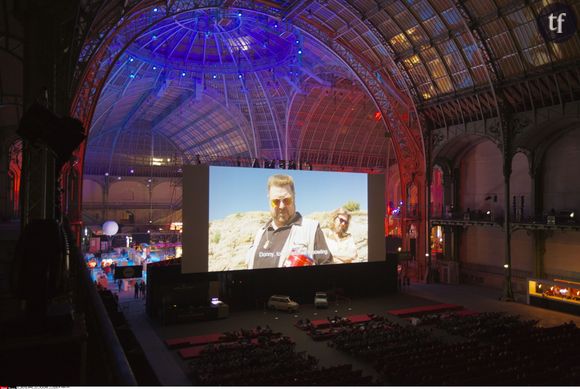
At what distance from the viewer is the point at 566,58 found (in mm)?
26703

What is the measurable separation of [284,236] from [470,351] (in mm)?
13702

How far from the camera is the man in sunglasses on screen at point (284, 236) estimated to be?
27875 millimetres

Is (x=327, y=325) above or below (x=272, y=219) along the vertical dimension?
below

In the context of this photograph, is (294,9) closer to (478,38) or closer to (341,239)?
(478,38)

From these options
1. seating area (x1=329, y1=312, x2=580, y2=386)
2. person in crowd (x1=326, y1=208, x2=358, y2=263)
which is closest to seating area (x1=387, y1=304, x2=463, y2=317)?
seating area (x1=329, y1=312, x2=580, y2=386)

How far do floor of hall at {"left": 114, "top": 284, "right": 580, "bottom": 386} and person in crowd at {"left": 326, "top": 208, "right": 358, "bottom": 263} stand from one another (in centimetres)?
336

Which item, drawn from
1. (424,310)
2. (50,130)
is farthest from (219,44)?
(50,130)

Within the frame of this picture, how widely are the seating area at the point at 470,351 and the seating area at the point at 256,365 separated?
6.71 feet

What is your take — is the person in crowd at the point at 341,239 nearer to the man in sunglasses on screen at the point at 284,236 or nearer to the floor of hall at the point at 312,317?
the man in sunglasses on screen at the point at 284,236

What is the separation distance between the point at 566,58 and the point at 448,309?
1741 cm

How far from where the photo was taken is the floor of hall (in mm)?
19000

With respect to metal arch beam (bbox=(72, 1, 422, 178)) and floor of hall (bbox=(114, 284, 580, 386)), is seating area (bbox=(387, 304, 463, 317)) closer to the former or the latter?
floor of hall (bbox=(114, 284, 580, 386))

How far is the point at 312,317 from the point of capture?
27.0 metres

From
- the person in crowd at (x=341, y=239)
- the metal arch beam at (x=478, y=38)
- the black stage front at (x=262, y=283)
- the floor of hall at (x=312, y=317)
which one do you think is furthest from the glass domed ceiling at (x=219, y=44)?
the floor of hall at (x=312, y=317)
